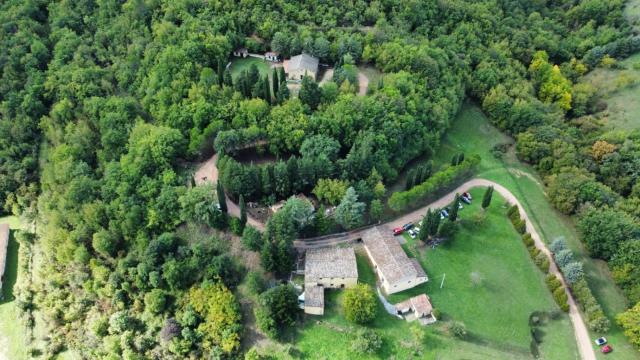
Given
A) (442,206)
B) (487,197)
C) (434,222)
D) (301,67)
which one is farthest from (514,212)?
(301,67)

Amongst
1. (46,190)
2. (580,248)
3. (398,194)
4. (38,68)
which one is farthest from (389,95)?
(38,68)

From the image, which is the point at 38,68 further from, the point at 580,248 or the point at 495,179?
the point at 580,248

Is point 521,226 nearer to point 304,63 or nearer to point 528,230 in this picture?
point 528,230

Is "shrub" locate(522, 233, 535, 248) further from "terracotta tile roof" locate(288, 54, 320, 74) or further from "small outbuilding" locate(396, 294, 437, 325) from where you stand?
"terracotta tile roof" locate(288, 54, 320, 74)

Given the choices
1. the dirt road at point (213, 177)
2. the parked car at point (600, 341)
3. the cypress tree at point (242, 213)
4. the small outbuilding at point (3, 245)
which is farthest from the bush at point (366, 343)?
the small outbuilding at point (3, 245)

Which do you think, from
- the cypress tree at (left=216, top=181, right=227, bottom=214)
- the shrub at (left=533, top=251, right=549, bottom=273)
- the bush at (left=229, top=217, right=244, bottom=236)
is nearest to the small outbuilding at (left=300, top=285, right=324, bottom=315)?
the bush at (left=229, top=217, right=244, bottom=236)

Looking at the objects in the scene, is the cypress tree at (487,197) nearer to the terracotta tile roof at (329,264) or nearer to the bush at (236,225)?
the terracotta tile roof at (329,264)
